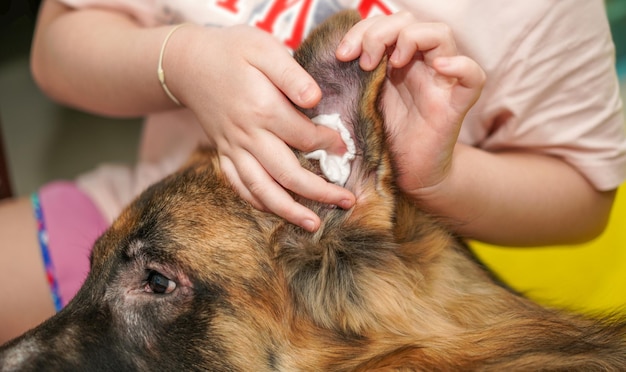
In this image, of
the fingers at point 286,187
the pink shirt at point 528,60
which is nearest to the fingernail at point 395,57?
the fingers at point 286,187

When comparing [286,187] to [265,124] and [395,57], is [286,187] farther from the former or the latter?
[395,57]

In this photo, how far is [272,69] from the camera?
4.09 ft

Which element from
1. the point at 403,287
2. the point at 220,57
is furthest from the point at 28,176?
the point at 403,287

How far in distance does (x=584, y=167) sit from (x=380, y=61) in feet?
2.50

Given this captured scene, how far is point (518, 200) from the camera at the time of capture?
5.31 feet

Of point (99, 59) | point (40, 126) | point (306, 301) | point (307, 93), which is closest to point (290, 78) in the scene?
point (307, 93)

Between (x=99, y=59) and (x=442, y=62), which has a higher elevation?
(x=442, y=62)

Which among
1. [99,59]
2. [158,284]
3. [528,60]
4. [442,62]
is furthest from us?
[99,59]

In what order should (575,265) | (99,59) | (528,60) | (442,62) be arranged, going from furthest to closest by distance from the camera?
(575,265) < (99,59) < (528,60) < (442,62)

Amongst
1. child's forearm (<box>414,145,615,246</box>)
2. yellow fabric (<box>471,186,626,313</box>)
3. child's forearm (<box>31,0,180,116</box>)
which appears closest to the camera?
child's forearm (<box>414,145,615,246</box>)

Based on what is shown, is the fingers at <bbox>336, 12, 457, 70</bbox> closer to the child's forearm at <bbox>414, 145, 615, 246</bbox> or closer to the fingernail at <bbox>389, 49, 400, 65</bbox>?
the fingernail at <bbox>389, 49, 400, 65</bbox>

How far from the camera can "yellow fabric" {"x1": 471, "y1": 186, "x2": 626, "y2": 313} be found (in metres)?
2.05

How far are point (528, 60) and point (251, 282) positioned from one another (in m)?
0.82

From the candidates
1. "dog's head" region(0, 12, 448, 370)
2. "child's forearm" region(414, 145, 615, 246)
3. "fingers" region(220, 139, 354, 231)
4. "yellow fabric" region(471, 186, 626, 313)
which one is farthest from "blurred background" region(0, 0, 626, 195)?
"fingers" region(220, 139, 354, 231)
